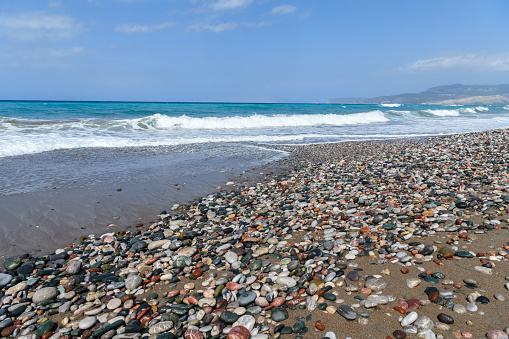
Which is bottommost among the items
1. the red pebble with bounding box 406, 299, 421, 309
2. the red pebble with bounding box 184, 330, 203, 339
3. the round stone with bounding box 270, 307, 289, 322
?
the red pebble with bounding box 184, 330, 203, 339

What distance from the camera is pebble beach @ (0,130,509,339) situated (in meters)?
2.31

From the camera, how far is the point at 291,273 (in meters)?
2.98

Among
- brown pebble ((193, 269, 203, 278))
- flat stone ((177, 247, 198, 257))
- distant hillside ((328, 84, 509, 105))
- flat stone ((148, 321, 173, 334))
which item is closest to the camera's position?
flat stone ((148, 321, 173, 334))

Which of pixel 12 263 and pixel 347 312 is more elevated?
pixel 347 312

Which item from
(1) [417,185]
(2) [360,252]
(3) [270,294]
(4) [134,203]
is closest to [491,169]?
(1) [417,185]

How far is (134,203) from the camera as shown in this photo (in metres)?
5.94

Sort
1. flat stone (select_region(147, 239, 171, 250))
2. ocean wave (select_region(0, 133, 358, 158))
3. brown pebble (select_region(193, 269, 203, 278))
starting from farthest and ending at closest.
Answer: ocean wave (select_region(0, 133, 358, 158)) → flat stone (select_region(147, 239, 171, 250)) → brown pebble (select_region(193, 269, 203, 278))

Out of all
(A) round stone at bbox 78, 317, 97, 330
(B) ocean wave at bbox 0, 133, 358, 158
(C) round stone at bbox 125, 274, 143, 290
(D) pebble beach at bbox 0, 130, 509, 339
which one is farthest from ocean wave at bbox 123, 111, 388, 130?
(A) round stone at bbox 78, 317, 97, 330

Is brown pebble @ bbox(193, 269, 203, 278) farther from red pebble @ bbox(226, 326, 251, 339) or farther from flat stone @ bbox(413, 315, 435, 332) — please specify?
flat stone @ bbox(413, 315, 435, 332)

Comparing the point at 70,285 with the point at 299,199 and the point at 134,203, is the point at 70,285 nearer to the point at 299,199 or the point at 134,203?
the point at 134,203

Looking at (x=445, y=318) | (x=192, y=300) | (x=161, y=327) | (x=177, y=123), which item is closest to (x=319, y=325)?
(x=445, y=318)

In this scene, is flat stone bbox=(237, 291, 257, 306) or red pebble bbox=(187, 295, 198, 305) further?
red pebble bbox=(187, 295, 198, 305)

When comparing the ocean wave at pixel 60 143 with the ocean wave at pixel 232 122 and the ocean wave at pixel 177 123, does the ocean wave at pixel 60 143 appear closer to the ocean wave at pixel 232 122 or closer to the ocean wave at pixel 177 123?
the ocean wave at pixel 177 123

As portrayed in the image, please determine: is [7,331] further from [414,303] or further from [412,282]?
[412,282]
